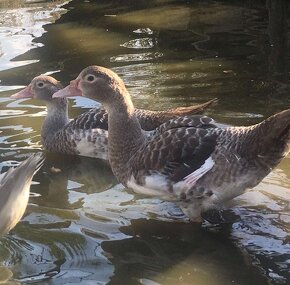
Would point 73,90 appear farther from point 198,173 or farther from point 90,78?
point 198,173

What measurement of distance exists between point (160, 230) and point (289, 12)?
21.7ft

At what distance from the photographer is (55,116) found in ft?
21.5

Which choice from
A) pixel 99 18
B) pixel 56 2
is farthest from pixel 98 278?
pixel 56 2

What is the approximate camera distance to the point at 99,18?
11.6 meters

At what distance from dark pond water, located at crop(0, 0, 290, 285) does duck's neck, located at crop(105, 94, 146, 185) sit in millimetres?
359

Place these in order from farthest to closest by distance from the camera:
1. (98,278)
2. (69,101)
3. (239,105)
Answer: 1. (69,101)
2. (239,105)
3. (98,278)

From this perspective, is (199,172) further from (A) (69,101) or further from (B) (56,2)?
(B) (56,2)

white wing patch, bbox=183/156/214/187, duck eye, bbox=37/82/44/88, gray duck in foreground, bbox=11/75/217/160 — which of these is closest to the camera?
white wing patch, bbox=183/156/214/187

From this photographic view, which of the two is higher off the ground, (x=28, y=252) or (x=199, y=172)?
(x=199, y=172)

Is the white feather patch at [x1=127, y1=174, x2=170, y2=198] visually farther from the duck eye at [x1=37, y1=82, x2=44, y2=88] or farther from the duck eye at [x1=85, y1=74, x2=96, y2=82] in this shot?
the duck eye at [x1=37, y1=82, x2=44, y2=88]

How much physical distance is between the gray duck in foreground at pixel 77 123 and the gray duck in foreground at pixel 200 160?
2.96ft

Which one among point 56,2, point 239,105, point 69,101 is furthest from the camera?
point 56,2

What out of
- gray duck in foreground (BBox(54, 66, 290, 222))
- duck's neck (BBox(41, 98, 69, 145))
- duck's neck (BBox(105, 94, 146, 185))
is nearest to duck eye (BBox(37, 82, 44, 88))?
duck's neck (BBox(41, 98, 69, 145))

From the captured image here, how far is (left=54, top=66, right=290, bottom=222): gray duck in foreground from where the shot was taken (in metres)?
4.27
